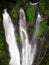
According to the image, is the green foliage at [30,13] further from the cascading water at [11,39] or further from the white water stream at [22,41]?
the cascading water at [11,39]

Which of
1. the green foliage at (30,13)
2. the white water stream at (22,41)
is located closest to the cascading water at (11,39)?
the white water stream at (22,41)

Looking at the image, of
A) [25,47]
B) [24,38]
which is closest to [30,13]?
[24,38]

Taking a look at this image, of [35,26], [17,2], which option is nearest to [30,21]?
[35,26]

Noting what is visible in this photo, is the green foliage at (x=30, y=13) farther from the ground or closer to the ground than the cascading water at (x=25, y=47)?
farther from the ground

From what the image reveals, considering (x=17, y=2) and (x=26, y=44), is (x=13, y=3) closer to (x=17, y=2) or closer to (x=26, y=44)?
(x=17, y=2)

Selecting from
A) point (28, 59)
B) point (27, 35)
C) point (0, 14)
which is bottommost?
point (28, 59)

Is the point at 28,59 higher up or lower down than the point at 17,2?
lower down

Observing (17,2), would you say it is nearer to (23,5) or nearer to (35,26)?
(23,5)

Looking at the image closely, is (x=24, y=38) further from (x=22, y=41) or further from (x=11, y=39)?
(x=11, y=39)
